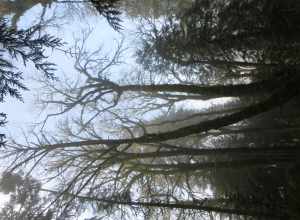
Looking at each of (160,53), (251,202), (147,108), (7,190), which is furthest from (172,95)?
(7,190)

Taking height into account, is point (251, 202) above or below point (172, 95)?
below

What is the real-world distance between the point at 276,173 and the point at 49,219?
848 centimetres

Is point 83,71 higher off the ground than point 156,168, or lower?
higher

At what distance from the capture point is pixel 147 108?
627 inches

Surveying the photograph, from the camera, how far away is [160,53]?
11.8 m

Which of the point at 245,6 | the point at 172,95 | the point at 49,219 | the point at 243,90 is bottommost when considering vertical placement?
the point at 49,219

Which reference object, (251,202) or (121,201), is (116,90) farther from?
(251,202)

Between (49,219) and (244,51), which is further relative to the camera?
(244,51)

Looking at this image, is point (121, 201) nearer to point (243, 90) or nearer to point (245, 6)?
point (243, 90)

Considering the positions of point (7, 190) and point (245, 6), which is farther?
point (7, 190)

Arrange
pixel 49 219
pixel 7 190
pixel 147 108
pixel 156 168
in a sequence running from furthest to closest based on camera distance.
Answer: pixel 147 108 → pixel 156 168 → pixel 7 190 → pixel 49 219

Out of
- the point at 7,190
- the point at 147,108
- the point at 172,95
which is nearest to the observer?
the point at 7,190

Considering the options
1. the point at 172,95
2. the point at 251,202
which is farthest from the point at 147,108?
the point at 251,202

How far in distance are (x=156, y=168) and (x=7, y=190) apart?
4.93m
